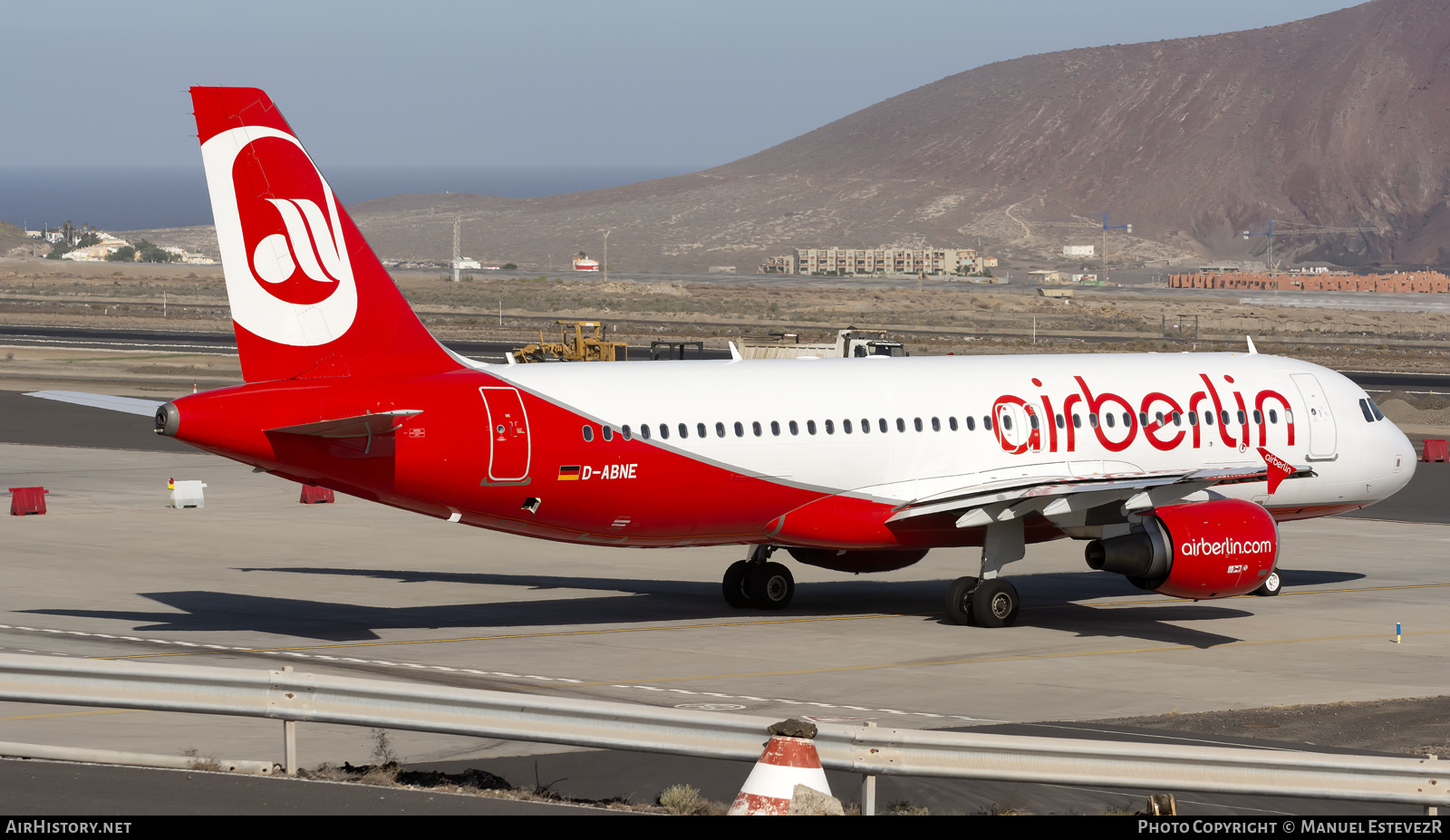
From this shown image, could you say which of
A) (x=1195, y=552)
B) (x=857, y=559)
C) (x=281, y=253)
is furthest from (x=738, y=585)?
(x=281, y=253)

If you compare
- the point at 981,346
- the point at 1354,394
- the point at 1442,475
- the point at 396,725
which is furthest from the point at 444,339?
the point at 396,725

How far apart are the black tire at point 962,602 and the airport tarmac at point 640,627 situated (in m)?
0.22

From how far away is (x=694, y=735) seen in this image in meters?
14.2

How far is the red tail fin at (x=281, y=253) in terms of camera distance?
25.2 metres

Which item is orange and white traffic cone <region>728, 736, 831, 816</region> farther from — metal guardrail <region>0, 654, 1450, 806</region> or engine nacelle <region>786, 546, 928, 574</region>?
engine nacelle <region>786, 546, 928, 574</region>

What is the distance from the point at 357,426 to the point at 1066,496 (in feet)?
37.7

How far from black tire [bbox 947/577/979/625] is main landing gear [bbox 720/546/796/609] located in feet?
10.5

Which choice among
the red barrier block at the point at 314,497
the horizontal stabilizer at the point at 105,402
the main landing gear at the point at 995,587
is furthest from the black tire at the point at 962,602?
the red barrier block at the point at 314,497

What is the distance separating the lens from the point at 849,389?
29828 millimetres

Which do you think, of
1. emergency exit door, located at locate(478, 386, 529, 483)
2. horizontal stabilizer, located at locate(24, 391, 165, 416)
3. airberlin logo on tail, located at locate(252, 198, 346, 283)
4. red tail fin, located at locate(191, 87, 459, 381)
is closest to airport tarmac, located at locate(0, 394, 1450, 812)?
emergency exit door, located at locate(478, 386, 529, 483)

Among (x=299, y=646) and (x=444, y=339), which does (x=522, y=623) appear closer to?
(x=299, y=646)

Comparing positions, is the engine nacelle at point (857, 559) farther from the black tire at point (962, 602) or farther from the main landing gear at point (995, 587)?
the main landing gear at point (995, 587)

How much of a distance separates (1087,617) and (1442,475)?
2735 cm

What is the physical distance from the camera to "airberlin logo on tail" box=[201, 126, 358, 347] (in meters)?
25.2
